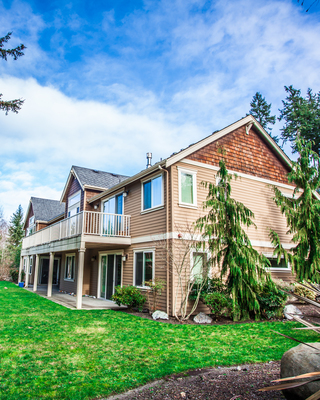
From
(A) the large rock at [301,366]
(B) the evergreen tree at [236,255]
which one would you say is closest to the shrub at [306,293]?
(B) the evergreen tree at [236,255]

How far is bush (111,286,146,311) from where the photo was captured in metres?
11.0

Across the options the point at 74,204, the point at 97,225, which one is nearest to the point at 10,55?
the point at 97,225

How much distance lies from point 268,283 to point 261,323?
50.2 inches

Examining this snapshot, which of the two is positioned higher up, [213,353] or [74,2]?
[74,2]

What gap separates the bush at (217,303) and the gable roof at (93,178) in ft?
33.5

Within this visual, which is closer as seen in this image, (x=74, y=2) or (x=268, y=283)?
(x=74, y=2)

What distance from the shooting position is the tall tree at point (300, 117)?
90.6 ft

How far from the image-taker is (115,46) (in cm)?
1233

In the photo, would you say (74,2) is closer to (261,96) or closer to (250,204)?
(250,204)

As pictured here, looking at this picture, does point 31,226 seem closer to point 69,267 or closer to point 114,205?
point 69,267

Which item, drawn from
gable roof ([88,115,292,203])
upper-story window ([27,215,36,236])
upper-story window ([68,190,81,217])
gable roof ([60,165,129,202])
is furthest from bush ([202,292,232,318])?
upper-story window ([27,215,36,236])

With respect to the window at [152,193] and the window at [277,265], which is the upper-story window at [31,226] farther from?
the window at [277,265]

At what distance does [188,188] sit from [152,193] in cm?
151

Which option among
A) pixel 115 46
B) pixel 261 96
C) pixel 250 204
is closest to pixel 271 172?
pixel 250 204
